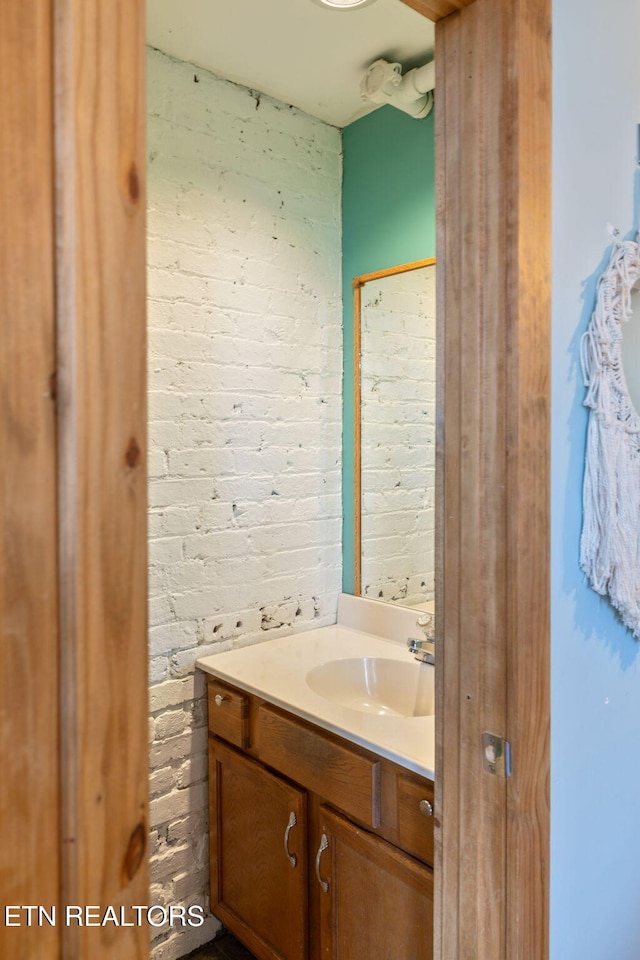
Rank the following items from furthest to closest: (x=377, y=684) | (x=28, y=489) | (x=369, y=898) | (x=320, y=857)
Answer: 1. (x=377, y=684)
2. (x=320, y=857)
3. (x=369, y=898)
4. (x=28, y=489)

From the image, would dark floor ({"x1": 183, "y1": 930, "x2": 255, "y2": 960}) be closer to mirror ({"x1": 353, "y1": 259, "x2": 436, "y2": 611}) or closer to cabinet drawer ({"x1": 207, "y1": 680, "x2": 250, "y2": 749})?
cabinet drawer ({"x1": 207, "y1": 680, "x2": 250, "y2": 749})

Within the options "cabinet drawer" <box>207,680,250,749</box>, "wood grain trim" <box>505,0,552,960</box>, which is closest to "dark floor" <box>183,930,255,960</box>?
"cabinet drawer" <box>207,680,250,749</box>

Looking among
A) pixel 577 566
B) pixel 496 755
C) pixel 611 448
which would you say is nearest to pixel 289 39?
pixel 611 448

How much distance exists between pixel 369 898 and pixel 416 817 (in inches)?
10.9

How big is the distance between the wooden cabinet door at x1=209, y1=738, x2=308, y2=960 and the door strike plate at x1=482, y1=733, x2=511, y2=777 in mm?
759

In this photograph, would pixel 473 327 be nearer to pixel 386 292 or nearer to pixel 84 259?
pixel 84 259

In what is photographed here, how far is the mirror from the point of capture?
1.93m

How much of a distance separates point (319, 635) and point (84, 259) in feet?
5.58

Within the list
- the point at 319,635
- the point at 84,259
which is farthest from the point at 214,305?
the point at 84,259

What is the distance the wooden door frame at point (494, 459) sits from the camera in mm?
893

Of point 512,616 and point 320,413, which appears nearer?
point 512,616

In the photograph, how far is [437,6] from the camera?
0.92 metres

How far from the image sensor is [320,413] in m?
2.08

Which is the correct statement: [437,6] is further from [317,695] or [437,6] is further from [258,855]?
[258,855]
